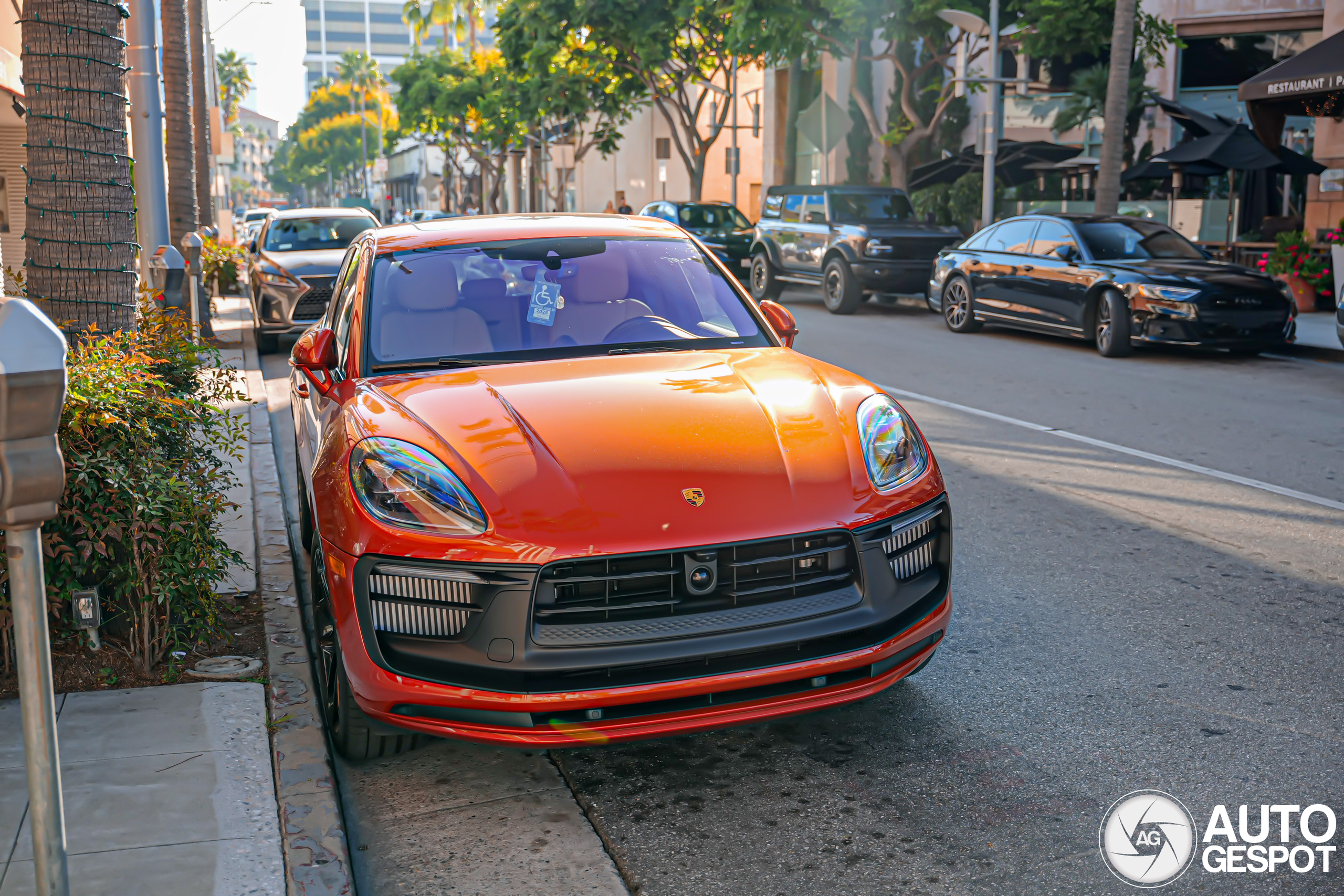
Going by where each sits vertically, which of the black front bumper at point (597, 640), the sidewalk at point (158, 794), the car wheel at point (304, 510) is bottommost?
the sidewalk at point (158, 794)

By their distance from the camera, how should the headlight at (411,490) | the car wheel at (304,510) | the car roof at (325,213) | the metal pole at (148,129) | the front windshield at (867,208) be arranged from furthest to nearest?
the front windshield at (867,208)
the car roof at (325,213)
the metal pole at (148,129)
the car wheel at (304,510)
the headlight at (411,490)

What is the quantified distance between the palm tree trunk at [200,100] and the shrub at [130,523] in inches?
674

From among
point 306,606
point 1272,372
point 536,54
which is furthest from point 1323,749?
point 536,54

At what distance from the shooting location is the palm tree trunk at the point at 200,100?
21.3 metres

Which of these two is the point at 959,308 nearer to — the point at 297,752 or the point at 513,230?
the point at 513,230

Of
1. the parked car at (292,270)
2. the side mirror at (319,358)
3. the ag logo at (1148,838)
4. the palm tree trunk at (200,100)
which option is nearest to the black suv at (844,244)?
the parked car at (292,270)

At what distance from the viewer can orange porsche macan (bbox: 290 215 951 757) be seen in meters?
3.42

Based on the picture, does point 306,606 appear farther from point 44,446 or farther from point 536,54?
point 536,54

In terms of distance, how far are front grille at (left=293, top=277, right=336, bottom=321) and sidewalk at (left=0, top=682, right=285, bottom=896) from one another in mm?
10215

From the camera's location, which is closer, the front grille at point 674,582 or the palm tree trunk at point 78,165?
the front grille at point 674,582

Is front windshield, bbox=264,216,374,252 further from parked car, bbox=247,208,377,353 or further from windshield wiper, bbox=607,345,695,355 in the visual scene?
windshield wiper, bbox=607,345,695,355

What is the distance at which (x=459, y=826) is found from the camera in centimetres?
367

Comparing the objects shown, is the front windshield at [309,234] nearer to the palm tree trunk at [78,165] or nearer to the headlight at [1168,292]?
the headlight at [1168,292]

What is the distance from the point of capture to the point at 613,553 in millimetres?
3410
